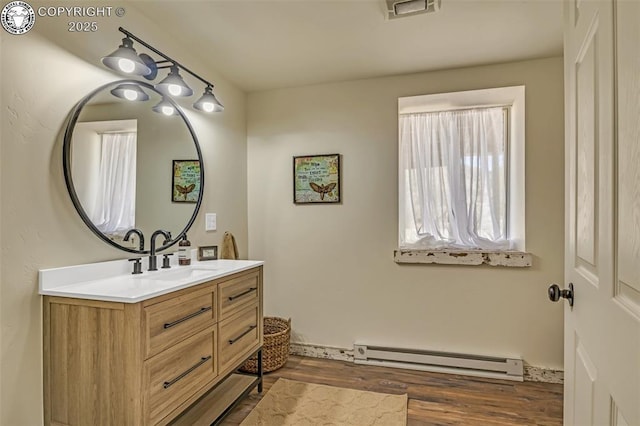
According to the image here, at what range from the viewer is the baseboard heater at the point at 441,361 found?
2.52 metres

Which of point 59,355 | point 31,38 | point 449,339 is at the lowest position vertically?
point 449,339

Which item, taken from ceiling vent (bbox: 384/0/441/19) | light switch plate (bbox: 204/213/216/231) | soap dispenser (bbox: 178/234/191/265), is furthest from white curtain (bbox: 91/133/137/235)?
ceiling vent (bbox: 384/0/441/19)

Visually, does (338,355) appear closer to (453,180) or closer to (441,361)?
A: (441,361)

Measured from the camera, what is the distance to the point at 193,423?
196 cm

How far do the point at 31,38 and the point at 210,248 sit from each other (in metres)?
1.53

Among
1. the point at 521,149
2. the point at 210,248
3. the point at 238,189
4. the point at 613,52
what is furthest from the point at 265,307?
the point at 613,52

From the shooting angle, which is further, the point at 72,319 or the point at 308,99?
the point at 308,99

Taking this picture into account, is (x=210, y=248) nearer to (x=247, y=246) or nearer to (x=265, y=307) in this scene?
(x=247, y=246)

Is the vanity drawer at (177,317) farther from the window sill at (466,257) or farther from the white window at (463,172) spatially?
the white window at (463,172)

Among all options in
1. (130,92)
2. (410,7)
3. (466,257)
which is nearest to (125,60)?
(130,92)

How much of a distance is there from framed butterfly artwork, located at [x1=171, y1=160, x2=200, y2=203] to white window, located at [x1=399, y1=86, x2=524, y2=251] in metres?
1.63

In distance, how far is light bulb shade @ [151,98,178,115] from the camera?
2104 mm

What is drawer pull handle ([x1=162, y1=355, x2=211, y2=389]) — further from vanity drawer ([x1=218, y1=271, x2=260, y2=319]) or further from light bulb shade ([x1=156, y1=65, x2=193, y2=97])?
light bulb shade ([x1=156, y1=65, x2=193, y2=97])

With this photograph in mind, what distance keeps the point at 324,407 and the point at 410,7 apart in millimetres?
2375
